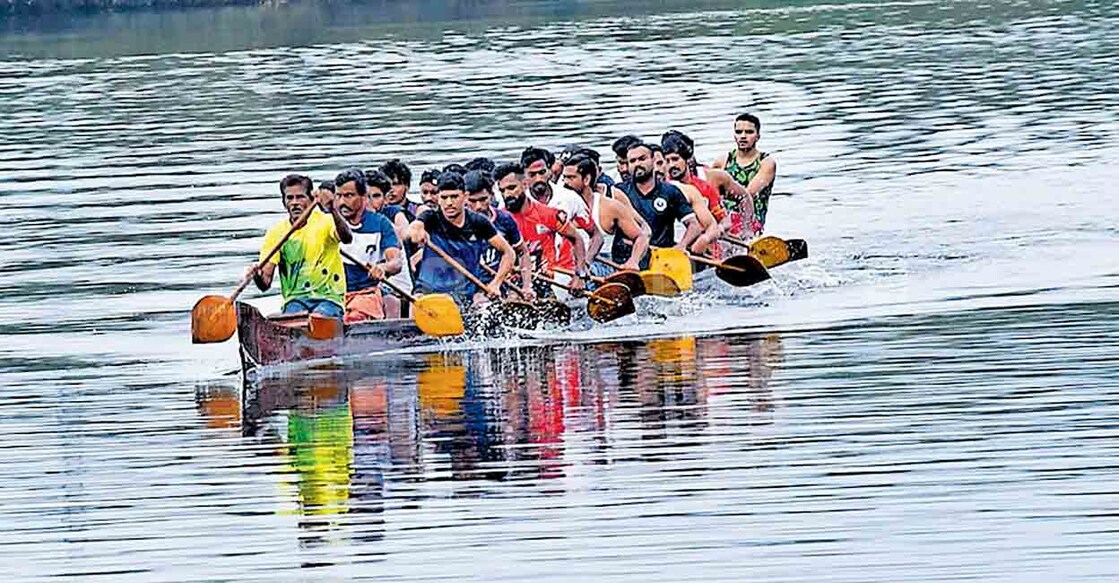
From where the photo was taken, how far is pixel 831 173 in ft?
115

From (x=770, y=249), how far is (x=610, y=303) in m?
3.54

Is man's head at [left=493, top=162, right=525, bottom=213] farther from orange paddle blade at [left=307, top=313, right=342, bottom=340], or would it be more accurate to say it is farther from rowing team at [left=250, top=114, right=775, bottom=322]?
orange paddle blade at [left=307, top=313, right=342, bottom=340]

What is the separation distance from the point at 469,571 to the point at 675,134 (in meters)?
12.7

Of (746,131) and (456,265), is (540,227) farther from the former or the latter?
(746,131)

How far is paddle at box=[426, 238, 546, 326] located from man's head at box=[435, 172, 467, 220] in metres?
0.31

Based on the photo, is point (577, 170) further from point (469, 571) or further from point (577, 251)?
point (469, 571)

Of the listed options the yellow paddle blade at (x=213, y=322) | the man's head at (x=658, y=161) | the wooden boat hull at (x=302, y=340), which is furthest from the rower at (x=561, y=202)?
the yellow paddle blade at (x=213, y=322)

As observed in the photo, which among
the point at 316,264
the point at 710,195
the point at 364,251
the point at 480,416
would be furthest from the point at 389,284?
the point at 710,195

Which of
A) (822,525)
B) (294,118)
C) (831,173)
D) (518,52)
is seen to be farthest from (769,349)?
(518,52)

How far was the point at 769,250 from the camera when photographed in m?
24.7

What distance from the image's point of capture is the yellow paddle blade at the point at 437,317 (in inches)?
793

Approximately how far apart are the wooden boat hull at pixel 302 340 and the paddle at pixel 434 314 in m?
0.12

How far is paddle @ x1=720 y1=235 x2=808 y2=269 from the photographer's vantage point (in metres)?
24.7

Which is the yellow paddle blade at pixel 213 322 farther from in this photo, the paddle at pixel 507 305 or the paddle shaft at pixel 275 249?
the paddle at pixel 507 305
